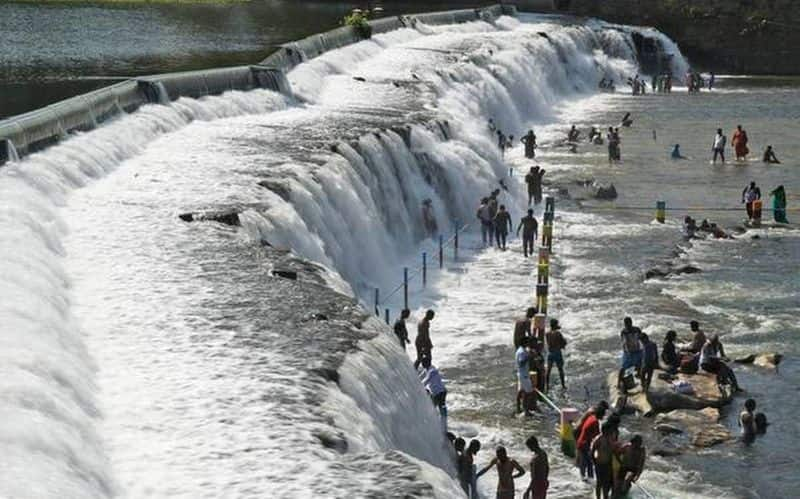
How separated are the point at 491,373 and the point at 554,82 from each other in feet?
138

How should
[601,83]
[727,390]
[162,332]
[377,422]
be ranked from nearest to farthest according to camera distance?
[377,422], [162,332], [727,390], [601,83]

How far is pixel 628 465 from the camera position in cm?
1866

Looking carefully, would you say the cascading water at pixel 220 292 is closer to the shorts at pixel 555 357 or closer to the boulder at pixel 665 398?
the shorts at pixel 555 357

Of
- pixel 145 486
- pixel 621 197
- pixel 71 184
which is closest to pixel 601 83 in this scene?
pixel 621 197

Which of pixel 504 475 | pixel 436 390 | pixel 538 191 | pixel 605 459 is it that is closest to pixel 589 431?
pixel 605 459

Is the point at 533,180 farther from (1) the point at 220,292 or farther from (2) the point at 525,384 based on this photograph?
(1) the point at 220,292

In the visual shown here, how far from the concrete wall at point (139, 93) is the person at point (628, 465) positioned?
42.2ft

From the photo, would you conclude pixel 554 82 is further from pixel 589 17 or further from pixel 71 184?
pixel 71 184

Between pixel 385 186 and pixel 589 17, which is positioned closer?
pixel 385 186

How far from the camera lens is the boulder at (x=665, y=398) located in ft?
74.1

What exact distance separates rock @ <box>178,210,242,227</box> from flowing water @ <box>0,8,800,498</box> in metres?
0.23

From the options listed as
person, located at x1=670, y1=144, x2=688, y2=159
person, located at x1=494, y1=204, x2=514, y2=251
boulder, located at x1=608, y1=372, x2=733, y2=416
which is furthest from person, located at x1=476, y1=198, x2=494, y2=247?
person, located at x1=670, y1=144, x2=688, y2=159

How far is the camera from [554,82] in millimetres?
64688

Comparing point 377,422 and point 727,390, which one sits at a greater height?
point 377,422
